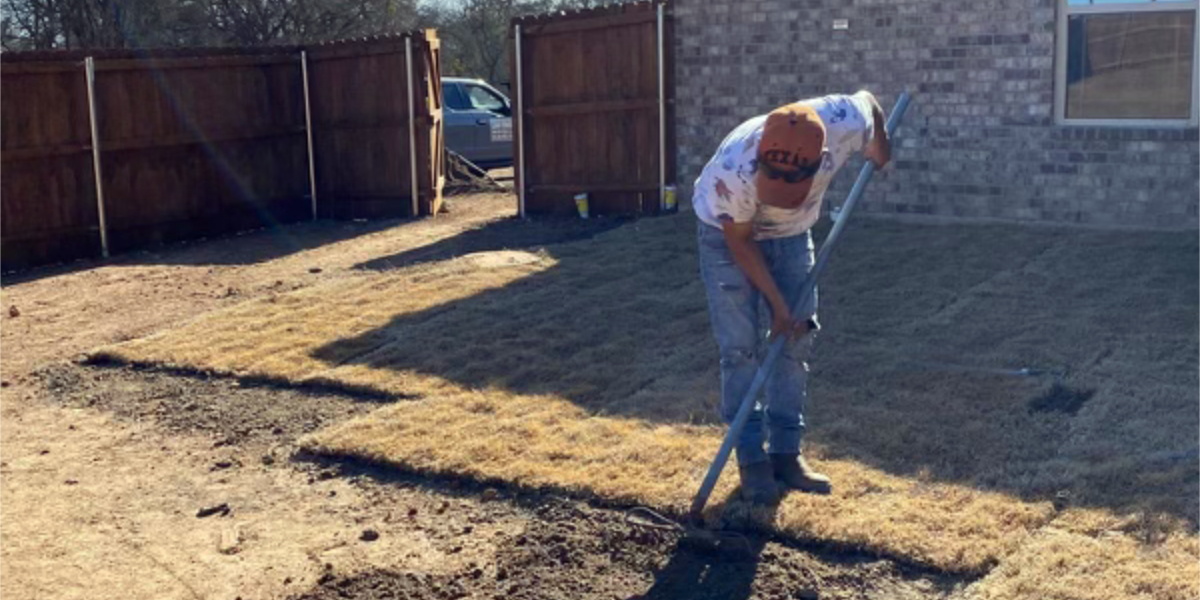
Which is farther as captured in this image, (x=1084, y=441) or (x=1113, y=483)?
(x=1084, y=441)

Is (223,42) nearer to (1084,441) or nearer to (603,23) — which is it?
(603,23)

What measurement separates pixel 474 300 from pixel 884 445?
4.59 meters

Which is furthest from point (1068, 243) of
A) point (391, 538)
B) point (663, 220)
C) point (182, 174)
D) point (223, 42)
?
point (223, 42)

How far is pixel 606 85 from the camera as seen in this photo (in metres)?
14.6

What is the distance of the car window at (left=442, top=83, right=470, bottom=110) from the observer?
71.6 ft

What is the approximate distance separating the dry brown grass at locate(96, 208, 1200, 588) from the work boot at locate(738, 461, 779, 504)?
13 cm

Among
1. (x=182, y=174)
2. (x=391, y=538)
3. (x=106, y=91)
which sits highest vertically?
(x=106, y=91)

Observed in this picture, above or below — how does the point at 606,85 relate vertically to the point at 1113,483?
above

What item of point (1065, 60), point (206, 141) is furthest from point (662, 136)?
point (206, 141)

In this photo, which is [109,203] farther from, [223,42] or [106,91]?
[223,42]

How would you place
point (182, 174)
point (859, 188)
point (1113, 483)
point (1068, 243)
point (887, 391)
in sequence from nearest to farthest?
point (1113, 483), point (859, 188), point (887, 391), point (1068, 243), point (182, 174)

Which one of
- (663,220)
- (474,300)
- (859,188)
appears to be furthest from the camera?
(663,220)

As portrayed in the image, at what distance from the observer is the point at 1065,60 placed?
11.9m

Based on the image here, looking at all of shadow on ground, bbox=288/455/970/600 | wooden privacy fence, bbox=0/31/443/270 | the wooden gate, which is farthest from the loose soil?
the wooden gate
